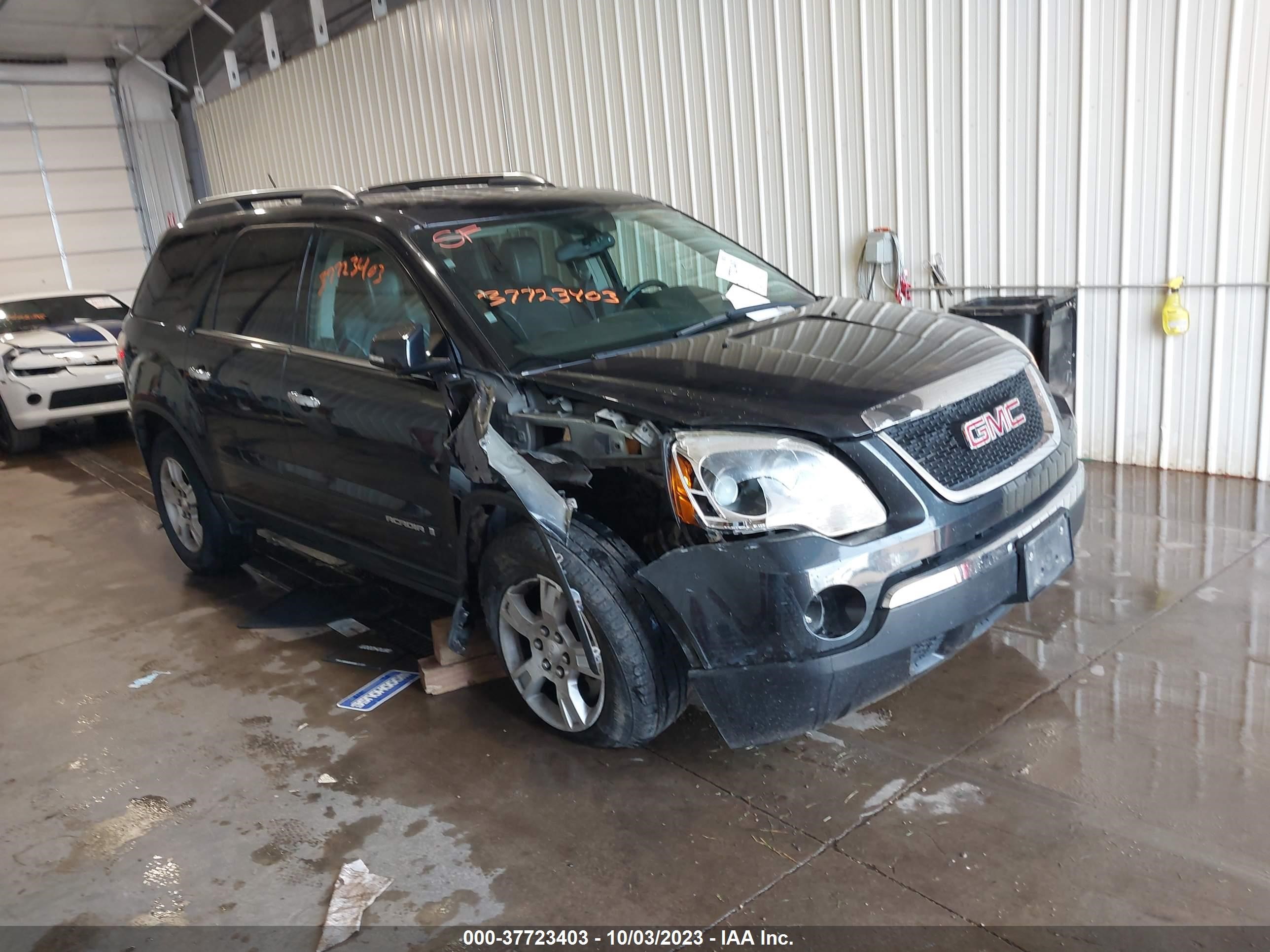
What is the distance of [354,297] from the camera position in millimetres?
3525

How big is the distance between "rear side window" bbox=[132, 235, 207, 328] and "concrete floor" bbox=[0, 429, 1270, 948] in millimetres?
1615

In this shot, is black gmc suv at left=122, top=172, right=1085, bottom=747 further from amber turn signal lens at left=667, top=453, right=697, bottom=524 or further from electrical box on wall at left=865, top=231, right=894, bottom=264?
electrical box on wall at left=865, top=231, right=894, bottom=264

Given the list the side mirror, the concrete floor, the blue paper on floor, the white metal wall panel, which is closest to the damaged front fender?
the side mirror

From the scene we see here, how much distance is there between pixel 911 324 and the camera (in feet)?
10.3

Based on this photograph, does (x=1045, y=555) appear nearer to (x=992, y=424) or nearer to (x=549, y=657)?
(x=992, y=424)

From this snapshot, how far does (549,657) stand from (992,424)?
1.47 meters

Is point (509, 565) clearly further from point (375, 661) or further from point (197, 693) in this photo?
point (197, 693)

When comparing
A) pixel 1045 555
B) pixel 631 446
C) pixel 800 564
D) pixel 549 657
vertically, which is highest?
pixel 631 446

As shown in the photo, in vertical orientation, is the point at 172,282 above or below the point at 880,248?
above

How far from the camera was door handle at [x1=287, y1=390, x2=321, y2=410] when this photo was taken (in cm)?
358

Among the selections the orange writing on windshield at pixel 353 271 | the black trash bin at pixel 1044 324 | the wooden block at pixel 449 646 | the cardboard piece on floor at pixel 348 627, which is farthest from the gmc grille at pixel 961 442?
the cardboard piece on floor at pixel 348 627

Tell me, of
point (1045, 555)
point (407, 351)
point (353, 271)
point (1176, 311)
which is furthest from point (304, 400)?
point (1176, 311)

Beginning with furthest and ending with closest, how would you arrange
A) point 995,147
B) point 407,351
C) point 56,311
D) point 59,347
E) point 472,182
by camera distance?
point 56,311
point 59,347
point 995,147
point 472,182
point 407,351

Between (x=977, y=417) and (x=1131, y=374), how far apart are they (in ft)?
10.3
